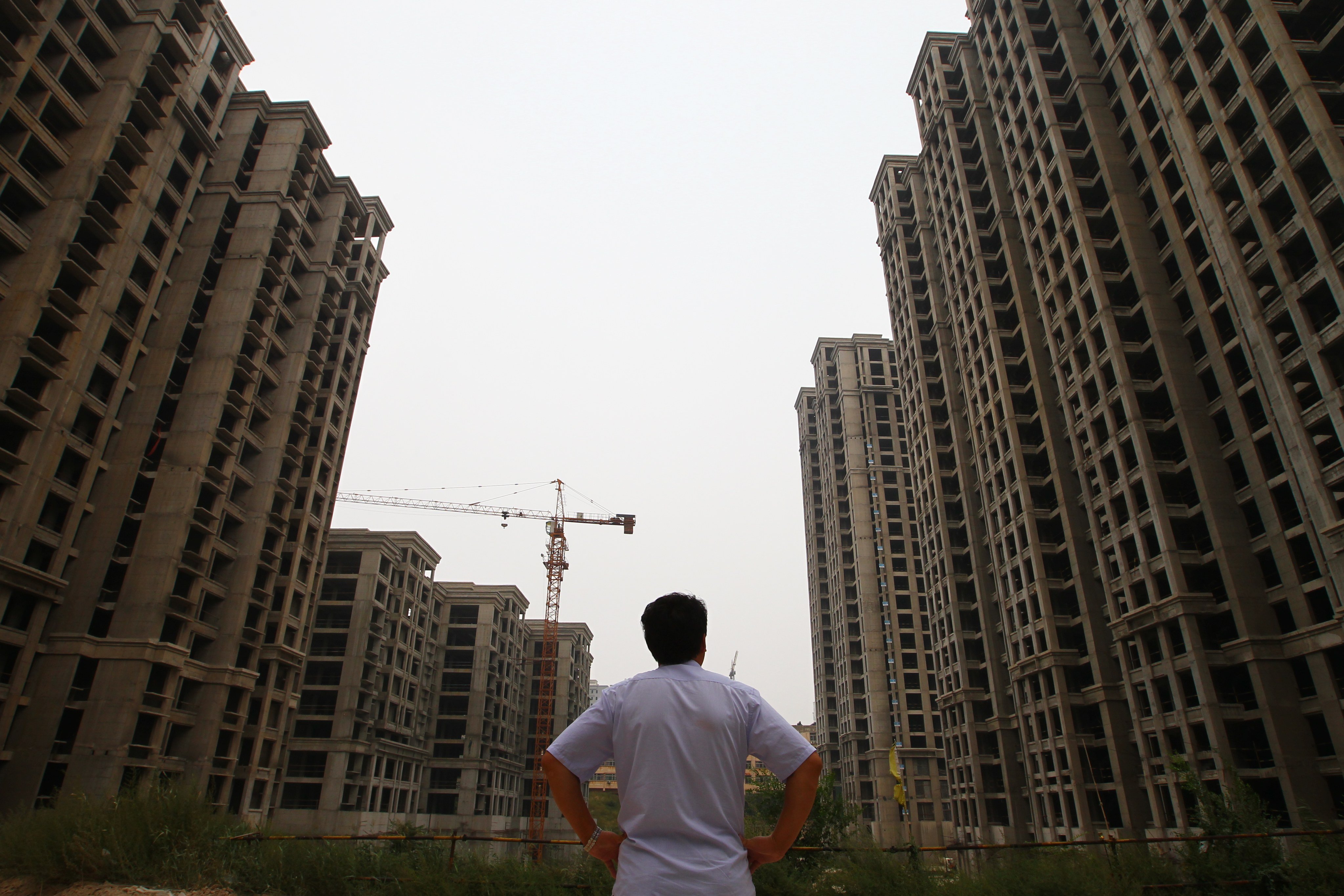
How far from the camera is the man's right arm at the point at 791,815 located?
3.54 meters

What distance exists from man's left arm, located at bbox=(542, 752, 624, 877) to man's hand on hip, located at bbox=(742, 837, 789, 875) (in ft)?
0.64

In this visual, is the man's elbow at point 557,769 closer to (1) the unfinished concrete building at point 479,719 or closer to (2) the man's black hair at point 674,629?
(2) the man's black hair at point 674,629

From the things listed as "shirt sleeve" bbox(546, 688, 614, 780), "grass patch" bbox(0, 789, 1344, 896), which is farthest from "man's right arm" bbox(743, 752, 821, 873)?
"grass patch" bbox(0, 789, 1344, 896)

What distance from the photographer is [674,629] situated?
160 inches

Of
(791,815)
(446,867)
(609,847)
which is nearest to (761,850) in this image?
(791,815)

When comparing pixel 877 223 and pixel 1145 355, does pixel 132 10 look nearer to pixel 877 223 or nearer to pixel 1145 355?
pixel 1145 355

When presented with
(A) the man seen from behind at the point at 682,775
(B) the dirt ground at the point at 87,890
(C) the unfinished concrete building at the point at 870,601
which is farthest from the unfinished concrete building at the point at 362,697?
(A) the man seen from behind at the point at 682,775

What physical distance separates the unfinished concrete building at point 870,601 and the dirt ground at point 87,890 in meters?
73.6

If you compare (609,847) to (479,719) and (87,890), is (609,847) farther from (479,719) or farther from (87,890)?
(479,719)

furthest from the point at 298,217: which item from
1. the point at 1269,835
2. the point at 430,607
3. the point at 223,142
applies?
the point at 1269,835

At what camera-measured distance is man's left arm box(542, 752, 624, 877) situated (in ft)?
11.8

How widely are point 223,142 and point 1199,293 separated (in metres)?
65.4

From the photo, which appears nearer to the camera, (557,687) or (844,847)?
(844,847)

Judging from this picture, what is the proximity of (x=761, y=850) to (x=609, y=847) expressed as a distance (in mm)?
719
